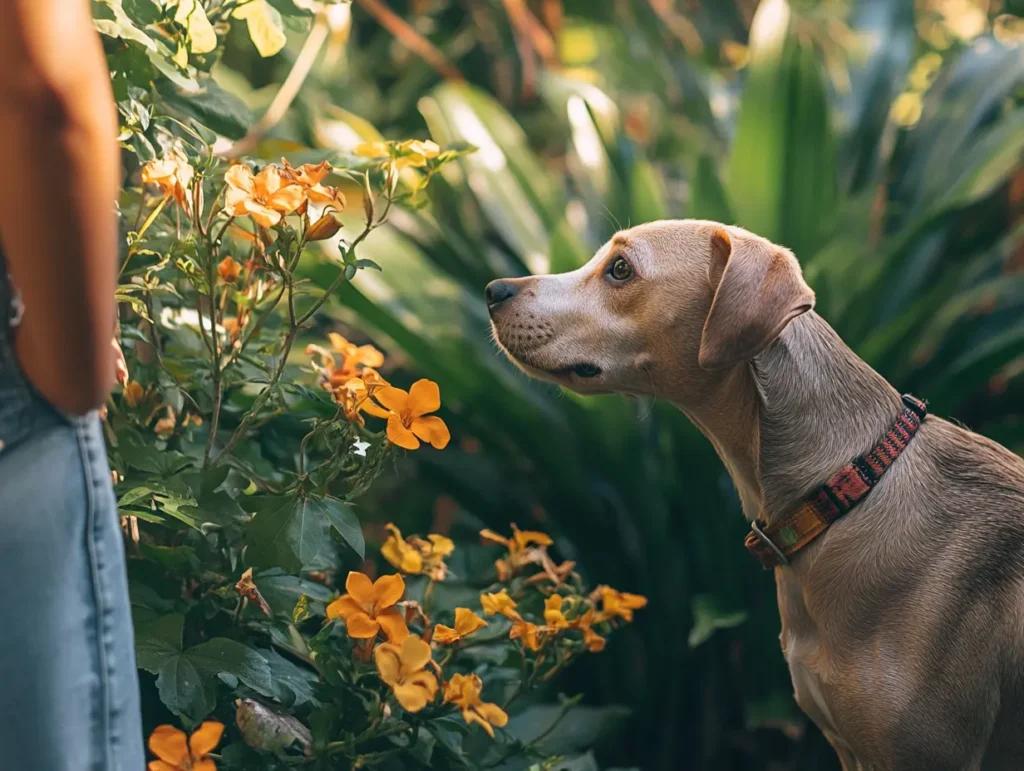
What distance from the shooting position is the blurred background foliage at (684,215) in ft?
7.24

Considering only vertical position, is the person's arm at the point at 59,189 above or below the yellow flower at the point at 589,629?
above

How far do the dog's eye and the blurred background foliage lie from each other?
0.44 m

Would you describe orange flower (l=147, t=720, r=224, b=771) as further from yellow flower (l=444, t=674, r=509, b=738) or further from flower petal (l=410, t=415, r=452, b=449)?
flower petal (l=410, t=415, r=452, b=449)

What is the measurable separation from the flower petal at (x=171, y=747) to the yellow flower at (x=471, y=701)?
287 millimetres

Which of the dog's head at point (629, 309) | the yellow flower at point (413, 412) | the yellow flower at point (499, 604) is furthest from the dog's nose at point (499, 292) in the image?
the yellow flower at point (499, 604)

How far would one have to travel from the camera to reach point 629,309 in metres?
1.47

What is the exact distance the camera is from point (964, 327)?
245cm

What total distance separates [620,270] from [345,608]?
58cm

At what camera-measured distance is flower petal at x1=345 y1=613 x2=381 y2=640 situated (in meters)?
1.22

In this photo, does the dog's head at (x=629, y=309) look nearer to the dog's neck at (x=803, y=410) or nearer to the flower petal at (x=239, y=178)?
the dog's neck at (x=803, y=410)

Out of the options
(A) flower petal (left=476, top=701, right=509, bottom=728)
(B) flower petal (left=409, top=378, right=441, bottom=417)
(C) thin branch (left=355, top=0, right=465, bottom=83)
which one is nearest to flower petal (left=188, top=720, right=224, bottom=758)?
(A) flower petal (left=476, top=701, right=509, bottom=728)

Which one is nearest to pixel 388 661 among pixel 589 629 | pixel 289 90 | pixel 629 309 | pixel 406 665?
pixel 406 665

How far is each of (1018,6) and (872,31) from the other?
517 millimetres

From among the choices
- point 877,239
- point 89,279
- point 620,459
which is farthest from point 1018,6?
point 89,279
